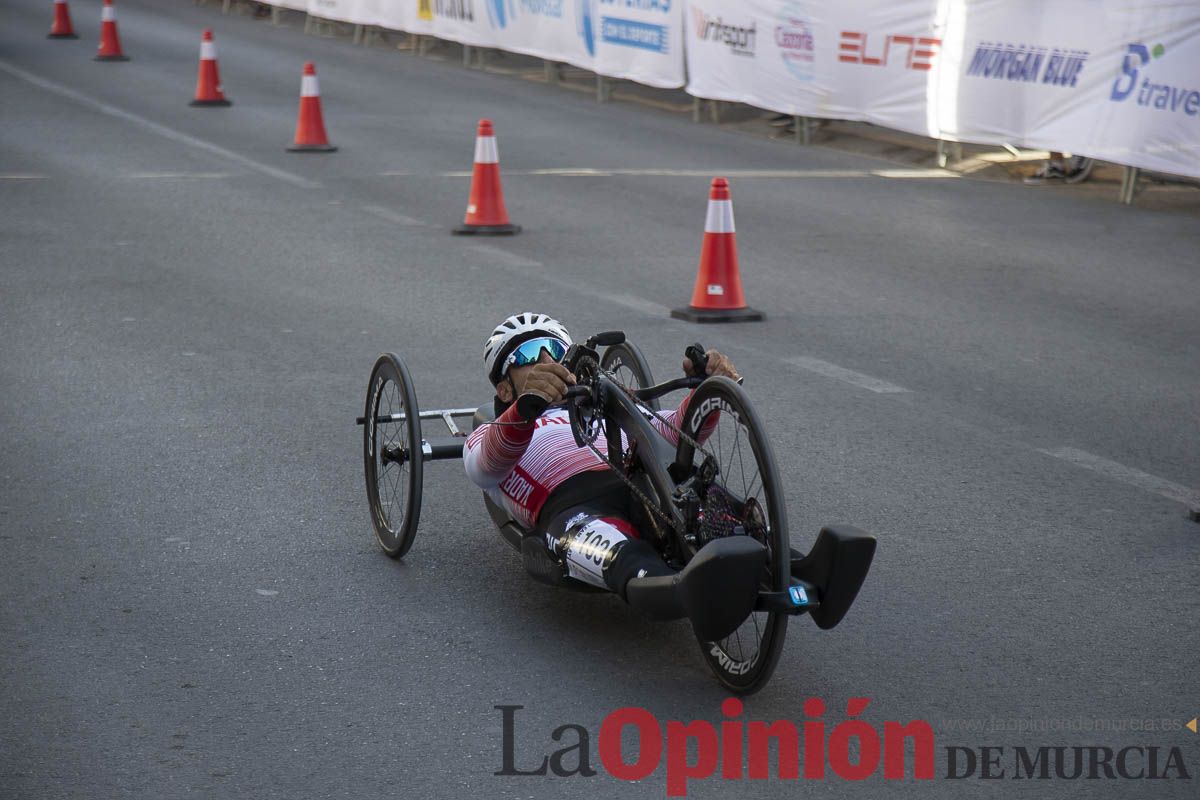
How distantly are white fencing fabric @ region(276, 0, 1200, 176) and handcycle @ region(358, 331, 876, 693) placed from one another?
830cm

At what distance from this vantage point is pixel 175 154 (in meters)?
15.0

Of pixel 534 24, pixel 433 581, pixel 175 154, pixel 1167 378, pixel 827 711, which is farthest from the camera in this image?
pixel 534 24

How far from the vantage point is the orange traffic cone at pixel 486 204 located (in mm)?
11641

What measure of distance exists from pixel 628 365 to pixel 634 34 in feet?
45.5

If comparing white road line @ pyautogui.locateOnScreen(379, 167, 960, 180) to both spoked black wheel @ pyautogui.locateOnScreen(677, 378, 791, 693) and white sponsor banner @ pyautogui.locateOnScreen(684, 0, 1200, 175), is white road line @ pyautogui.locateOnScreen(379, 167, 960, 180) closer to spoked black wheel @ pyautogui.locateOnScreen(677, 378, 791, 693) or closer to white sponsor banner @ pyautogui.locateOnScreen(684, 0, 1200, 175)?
white sponsor banner @ pyautogui.locateOnScreen(684, 0, 1200, 175)

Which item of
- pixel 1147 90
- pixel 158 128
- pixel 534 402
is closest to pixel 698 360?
pixel 534 402

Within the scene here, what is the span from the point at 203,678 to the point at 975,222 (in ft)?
29.3

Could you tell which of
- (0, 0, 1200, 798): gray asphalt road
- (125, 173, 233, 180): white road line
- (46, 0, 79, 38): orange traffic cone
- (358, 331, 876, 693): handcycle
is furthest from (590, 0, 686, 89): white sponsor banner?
(358, 331, 876, 693): handcycle

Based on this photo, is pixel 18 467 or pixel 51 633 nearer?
pixel 51 633

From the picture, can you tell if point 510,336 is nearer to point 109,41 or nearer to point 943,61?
point 943,61

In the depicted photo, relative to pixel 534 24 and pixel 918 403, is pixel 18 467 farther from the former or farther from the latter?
pixel 534 24

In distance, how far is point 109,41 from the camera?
22.8m

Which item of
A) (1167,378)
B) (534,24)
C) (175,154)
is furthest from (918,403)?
(534,24)

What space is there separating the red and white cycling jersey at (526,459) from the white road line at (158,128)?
8.69m
